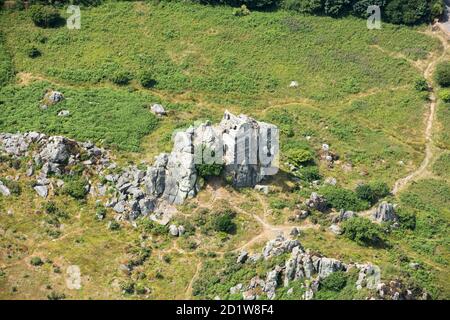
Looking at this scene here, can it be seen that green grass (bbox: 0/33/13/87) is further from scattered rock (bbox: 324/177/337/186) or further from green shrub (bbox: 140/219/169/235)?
scattered rock (bbox: 324/177/337/186)

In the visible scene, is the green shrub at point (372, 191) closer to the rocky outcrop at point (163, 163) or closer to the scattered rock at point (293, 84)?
the rocky outcrop at point (163, 163)

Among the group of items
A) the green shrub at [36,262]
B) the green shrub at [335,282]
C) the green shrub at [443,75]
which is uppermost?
the green shrub at [443,75]

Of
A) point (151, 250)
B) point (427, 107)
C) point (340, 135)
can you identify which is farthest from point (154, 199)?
point (427, 107)

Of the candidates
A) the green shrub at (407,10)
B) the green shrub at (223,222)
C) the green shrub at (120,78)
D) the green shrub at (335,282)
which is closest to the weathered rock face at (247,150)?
the green shrub at (223,222)

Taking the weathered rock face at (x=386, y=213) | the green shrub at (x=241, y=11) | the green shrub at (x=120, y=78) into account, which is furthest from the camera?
Result: the green shrub at (x=241, y=11)

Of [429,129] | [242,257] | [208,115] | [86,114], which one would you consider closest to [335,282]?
[242,257]
